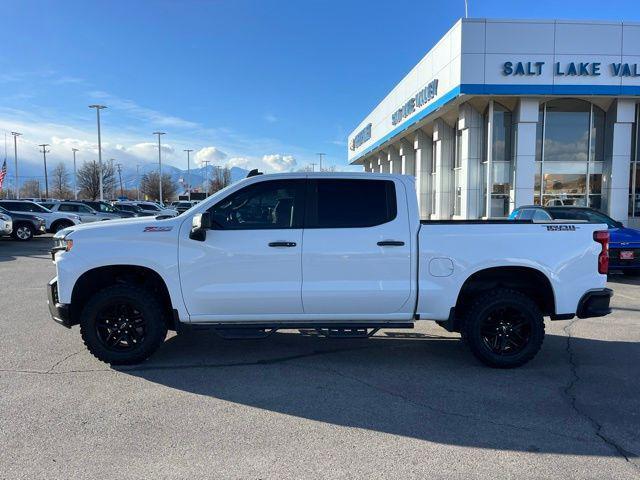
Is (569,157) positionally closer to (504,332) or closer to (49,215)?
(504,332)

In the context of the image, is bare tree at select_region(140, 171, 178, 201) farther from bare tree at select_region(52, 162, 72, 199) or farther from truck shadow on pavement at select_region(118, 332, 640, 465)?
truck shadow on pavement at select_region(118, 332, 640, 465)

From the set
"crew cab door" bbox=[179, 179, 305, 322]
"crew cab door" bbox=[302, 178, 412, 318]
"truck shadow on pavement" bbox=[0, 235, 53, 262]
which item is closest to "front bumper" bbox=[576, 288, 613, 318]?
"crew cab door" bbox=[302, 178, 412, 318]

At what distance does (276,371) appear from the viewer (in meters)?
5.15

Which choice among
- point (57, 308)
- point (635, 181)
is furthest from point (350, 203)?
point (635, 181)

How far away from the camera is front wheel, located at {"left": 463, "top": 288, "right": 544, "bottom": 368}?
17.0 feet

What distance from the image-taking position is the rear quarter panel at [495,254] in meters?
A: 5.09

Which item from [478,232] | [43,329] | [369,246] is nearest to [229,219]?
[369,246]

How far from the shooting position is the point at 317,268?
16.5 ft

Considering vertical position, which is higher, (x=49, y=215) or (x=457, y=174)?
(x=457, y=174)

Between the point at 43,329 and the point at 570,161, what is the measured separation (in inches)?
814

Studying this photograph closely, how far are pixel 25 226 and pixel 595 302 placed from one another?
2194 centimetres

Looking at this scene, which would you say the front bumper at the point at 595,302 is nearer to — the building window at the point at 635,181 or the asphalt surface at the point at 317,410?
the asphalt surface at the point at 317,410

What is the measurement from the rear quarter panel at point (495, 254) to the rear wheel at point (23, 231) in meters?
20.7

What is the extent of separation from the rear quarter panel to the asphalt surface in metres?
0.84
